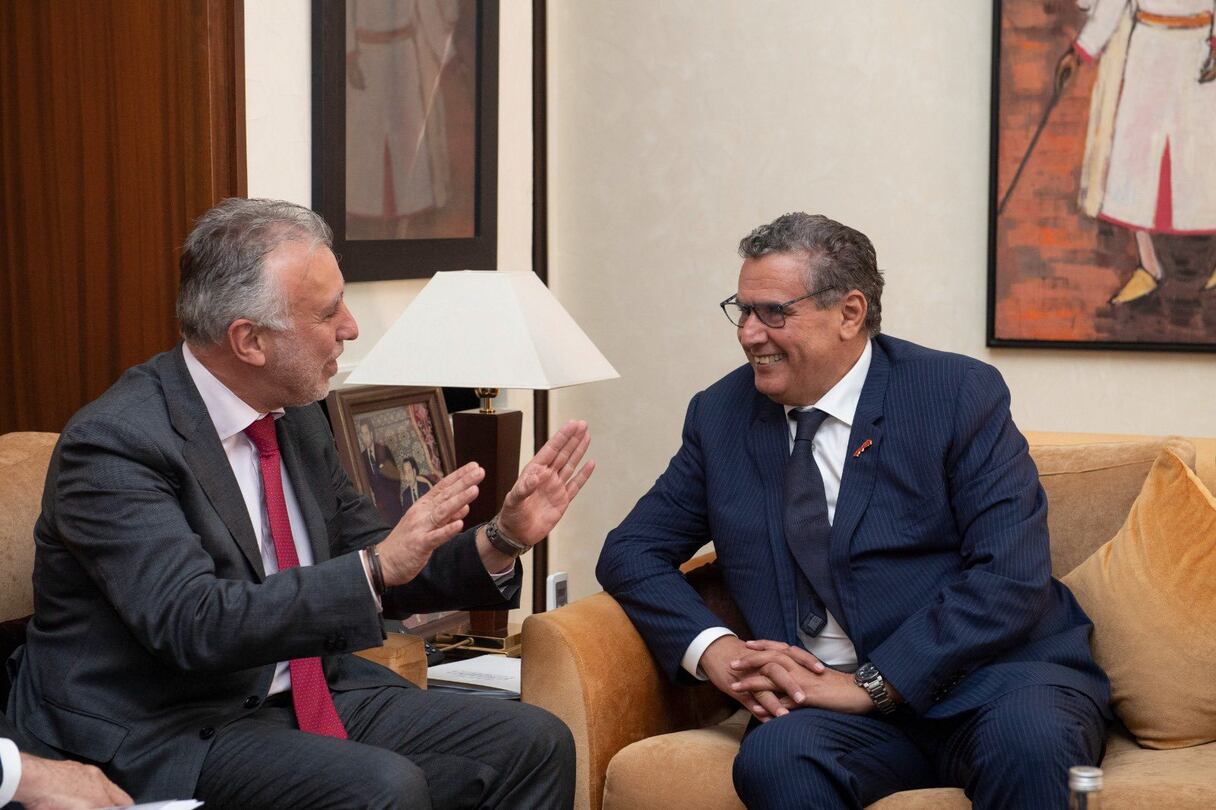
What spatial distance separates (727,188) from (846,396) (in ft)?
5.26

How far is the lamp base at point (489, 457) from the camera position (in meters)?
3.18

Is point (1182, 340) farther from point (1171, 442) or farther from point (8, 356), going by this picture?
point (8, 356)

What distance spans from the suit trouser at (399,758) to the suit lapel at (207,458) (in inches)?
10.5

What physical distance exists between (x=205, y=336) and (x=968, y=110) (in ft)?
8.14

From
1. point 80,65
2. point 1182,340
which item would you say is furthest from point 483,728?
point 1182,340

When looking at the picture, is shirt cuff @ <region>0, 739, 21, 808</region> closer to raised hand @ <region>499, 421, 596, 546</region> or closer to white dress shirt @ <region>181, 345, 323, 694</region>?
white dress shirt @ <region>181, 345, 323, 694</region>

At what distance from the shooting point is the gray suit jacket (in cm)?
199

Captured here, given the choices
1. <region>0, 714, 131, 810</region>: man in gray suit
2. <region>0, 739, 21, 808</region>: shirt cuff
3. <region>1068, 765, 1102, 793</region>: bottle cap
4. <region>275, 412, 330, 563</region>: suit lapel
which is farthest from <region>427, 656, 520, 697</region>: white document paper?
<region>1068, 765, 1102, 793</region>: bottle cap

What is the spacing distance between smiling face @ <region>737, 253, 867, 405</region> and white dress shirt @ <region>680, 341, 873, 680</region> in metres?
0.03

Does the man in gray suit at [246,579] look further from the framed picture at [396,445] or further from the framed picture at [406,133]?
the framed picture at [406,133]

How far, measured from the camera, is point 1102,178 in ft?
12.2

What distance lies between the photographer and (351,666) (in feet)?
8.14

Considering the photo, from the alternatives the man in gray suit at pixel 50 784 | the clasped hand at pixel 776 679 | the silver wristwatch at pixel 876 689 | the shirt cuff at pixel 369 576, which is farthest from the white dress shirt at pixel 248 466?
the silver wristwatch at pixel 876 689

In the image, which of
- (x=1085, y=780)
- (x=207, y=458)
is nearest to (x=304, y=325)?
(x=207, y=458)
